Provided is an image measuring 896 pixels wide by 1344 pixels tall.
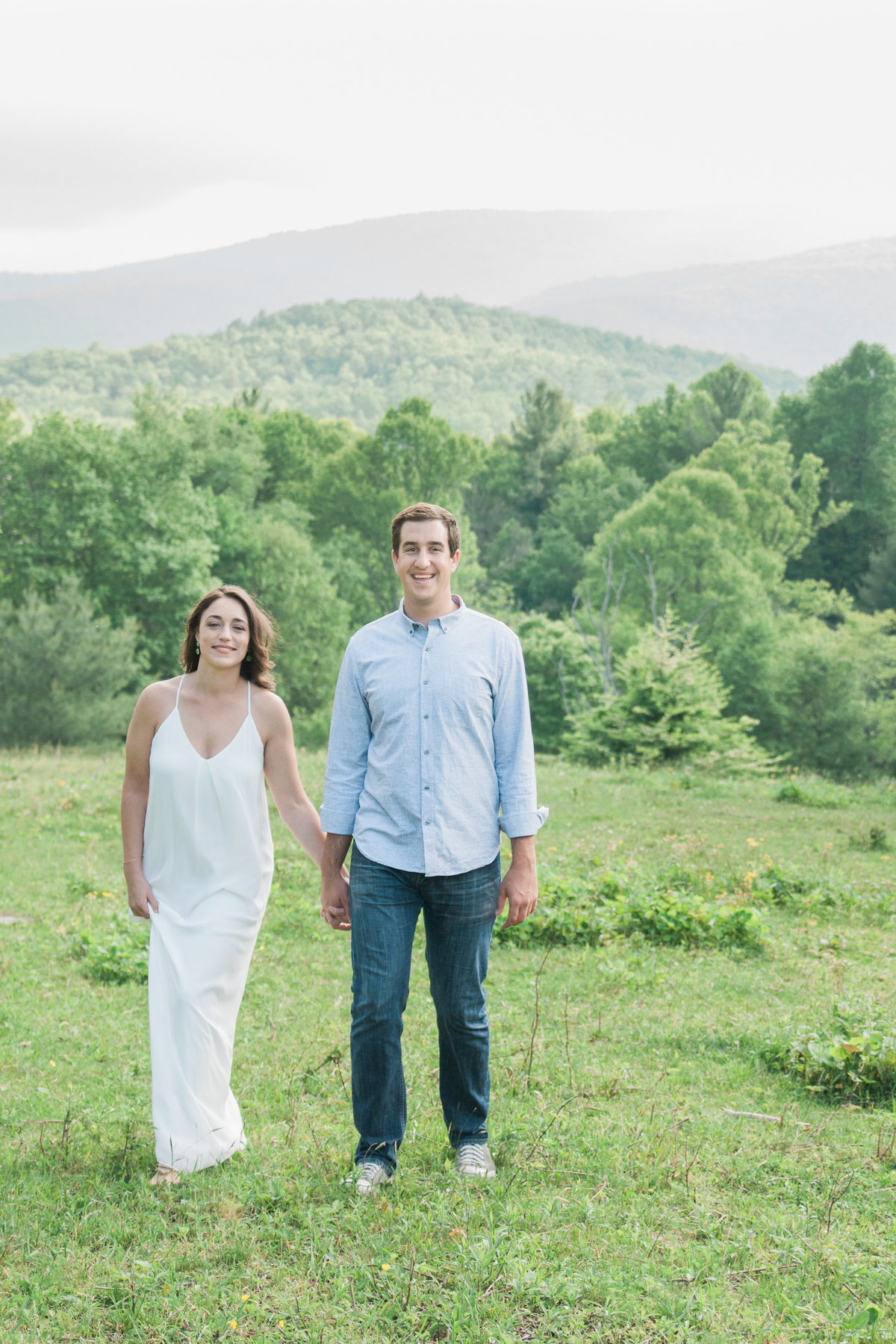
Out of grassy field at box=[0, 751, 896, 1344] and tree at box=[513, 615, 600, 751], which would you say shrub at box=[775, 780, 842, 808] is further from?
tree at box=[513, 615, 600, 751]

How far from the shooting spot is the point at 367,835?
3.72 m

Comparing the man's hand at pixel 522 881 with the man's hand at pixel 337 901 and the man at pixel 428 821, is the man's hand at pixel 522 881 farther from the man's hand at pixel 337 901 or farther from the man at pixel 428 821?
the man's hand at pixel 337 901

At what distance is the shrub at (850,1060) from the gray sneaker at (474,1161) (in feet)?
5.97

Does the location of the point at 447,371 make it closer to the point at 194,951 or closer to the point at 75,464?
the point at 75,464

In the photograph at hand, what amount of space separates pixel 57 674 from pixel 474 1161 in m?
26.2

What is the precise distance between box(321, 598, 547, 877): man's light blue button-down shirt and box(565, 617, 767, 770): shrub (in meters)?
16.0

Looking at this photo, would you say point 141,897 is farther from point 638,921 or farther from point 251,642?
point 638,921

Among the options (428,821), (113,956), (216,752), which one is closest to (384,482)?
(113,956)

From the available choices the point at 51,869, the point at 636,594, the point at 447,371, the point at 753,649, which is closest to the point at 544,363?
the point at 447,371

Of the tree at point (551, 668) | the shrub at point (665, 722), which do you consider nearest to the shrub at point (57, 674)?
the shrub at point (665, 722)

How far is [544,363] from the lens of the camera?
123125 mm

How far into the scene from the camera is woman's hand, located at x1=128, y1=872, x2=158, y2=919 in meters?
4.13

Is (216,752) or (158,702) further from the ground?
(158,702)

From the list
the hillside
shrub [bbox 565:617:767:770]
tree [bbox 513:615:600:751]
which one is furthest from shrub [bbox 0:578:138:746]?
the hillside
